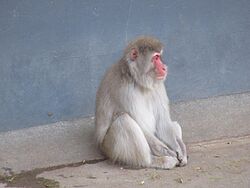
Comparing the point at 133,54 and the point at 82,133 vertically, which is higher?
the point at 133,54

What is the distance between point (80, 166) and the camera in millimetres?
7301

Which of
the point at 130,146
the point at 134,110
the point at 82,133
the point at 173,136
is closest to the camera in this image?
the point at 130,146

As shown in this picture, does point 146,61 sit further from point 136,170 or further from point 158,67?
point 136,170

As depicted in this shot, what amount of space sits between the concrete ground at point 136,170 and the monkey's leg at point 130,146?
9 cm

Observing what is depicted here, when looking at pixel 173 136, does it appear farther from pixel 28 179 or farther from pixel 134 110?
pixel 28 179

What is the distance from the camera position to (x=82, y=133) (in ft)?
26.0

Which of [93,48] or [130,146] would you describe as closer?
[130,146]

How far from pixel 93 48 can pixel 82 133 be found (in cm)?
93

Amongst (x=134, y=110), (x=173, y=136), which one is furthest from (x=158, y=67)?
(x=173, y=136)

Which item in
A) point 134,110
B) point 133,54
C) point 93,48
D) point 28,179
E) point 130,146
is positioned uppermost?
point 133,54

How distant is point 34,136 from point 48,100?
430 mm

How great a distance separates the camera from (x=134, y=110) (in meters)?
7.10

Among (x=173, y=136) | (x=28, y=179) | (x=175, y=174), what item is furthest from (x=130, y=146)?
(x=28, y=179)

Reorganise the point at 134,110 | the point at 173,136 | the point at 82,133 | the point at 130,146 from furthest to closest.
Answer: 1. the point at 82,133
2. the point at 173,136
3. the point at 134,110
4. the point at 130,146
